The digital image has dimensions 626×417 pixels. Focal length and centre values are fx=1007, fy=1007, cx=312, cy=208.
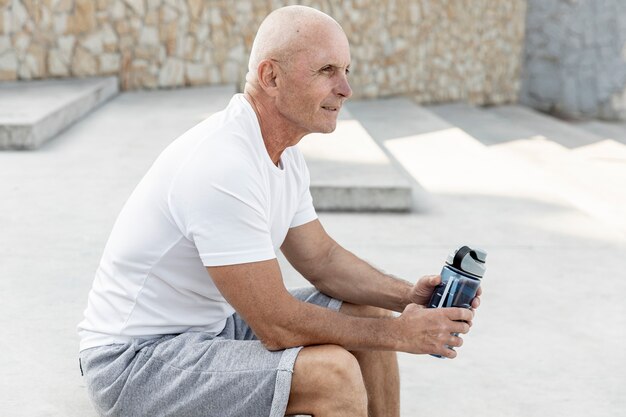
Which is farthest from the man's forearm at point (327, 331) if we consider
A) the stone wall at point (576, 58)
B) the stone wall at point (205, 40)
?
the stone wall at point (576, 58)

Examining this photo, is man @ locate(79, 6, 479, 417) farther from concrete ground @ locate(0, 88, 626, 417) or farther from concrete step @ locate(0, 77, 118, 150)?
concrete step @ locate(0, 77, 118, 150)

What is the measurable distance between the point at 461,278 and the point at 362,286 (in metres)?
0.41

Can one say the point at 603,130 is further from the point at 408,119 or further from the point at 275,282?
the point at 275,282

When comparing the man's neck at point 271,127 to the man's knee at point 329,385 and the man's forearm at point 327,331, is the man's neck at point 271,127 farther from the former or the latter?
the man's knee at point 329,385

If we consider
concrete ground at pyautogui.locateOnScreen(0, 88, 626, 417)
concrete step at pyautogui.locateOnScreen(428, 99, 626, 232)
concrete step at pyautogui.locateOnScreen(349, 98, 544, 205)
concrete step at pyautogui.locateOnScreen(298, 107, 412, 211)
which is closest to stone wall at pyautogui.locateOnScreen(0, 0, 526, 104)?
concrete ground at pyautogui.locateOnScreen(0, 88, 626, 417)

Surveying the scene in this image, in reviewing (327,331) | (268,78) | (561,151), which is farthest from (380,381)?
(561,151)

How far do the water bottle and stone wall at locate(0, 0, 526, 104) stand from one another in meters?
5.53

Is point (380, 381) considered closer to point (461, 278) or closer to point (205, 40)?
point (461, 278)

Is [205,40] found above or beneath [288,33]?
beneath

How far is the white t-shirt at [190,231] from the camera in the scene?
202 cm

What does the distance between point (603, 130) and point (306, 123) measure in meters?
8.57

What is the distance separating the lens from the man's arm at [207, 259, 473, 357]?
203cm

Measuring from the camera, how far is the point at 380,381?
7.89 feet

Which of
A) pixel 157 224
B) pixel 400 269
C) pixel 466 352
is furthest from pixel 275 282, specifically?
pixel 400 269
